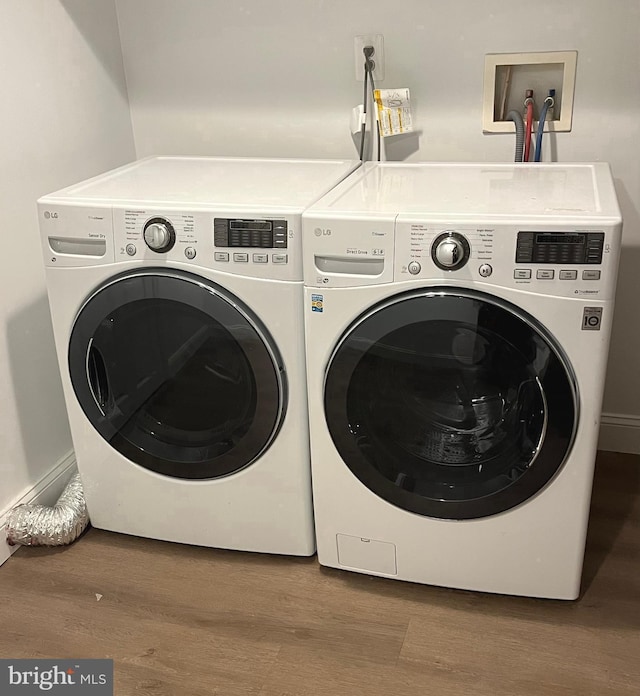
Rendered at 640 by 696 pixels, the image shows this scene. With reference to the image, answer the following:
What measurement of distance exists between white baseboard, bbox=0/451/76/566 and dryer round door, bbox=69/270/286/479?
0.33 m

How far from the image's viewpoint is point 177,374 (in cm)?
171

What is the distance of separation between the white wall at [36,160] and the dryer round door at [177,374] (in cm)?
25

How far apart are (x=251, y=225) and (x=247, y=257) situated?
0.06m

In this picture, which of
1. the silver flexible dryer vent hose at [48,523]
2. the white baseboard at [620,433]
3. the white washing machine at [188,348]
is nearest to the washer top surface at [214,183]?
the white washing machine at [188,348]

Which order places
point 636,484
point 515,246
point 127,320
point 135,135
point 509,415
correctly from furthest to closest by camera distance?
point 135,135, point 636,484, point 127,320, point 509,415, point 515,246

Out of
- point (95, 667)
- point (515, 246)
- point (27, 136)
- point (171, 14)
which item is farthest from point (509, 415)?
point (171, 14)

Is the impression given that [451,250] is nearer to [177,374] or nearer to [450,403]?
[450,403]

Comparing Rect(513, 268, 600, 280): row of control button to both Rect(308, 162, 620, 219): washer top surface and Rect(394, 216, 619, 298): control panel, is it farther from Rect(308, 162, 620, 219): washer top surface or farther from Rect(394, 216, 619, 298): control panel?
Rect(308, 162, 620, 219): washer top surface

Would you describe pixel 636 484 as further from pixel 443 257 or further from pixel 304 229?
pixel 304 229

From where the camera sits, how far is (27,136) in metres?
1.87

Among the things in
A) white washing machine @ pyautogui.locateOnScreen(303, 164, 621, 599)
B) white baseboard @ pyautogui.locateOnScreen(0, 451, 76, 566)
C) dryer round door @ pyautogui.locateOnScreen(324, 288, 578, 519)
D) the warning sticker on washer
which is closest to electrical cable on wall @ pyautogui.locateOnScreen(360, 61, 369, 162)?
white washing machine @ pyautogui.locateOnScreen(303, 164, 621, 599)

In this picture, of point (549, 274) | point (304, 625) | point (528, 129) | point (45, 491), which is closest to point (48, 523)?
point (45, 491)

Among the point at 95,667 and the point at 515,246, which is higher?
the point at 515,246

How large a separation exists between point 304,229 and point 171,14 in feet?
3.25
